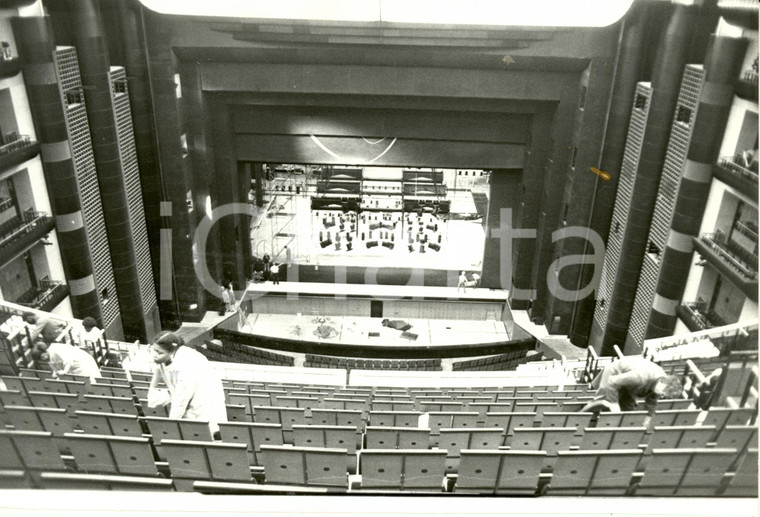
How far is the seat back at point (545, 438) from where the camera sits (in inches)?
239

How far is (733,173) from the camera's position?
11727 mm

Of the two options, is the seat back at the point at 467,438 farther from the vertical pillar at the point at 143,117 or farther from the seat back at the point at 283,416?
the vertical pillar at the point at 143,117

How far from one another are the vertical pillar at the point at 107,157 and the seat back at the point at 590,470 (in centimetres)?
1441

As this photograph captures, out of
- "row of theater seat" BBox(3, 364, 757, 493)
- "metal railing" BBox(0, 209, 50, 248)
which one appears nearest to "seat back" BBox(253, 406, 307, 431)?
"row of theater seat" BBox(3, 364, 757, 493)

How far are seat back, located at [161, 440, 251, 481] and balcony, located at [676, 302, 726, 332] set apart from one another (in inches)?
447

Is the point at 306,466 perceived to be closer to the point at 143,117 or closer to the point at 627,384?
the point at 627,384

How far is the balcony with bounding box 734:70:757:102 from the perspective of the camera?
35.9 ft

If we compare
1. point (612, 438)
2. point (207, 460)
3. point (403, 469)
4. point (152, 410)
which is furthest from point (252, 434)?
point (612, 438)

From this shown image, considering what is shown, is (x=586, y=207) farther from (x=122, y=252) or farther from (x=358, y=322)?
(x=122, y=252)

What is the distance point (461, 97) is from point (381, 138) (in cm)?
327

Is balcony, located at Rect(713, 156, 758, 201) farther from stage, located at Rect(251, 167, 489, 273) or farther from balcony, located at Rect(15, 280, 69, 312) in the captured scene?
balcony, located at Rect(15, 280, 69, 312)

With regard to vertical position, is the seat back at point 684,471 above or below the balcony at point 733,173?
above

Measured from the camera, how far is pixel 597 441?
19.6 feet

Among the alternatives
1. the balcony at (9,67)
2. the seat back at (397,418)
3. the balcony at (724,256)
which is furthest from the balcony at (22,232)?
the balcony at (724,256)
